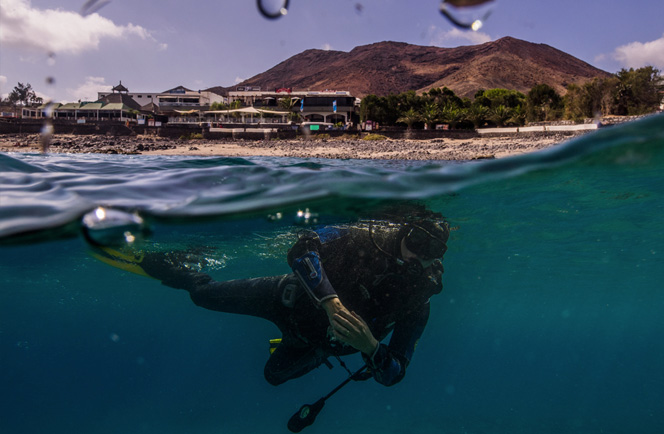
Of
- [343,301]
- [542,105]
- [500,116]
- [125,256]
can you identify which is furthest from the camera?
[542,105]

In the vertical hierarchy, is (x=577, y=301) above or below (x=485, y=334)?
above

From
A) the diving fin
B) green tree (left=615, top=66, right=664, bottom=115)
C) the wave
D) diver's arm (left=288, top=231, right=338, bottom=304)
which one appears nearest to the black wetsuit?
diver's arm (left=288, top=231, right=338, bottom=304)

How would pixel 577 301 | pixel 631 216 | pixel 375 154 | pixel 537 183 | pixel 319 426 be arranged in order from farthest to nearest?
1. pixel 577 301
2. pixel 375 154
3. pixel 319 426
4. pixel 631 216
5. pixel 537 183

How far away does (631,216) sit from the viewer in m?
9.57

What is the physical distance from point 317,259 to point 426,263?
174cm

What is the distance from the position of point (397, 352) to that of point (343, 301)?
1.01 m

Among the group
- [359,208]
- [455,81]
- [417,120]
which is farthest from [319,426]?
[455,81]

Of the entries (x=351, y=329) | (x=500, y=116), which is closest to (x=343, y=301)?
(x=351, y=329)

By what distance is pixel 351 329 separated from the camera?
448 centimetres

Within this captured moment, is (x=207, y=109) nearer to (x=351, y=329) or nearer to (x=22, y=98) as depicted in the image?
(x=22, y=98)

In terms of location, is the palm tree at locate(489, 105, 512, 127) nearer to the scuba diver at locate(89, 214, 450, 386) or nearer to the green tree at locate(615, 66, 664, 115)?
the green tree at locate(615, 66, 664, 115)

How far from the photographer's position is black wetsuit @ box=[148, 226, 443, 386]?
5.46 metres

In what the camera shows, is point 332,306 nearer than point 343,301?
Yes

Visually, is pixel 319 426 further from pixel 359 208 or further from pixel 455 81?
pixel 455 81
